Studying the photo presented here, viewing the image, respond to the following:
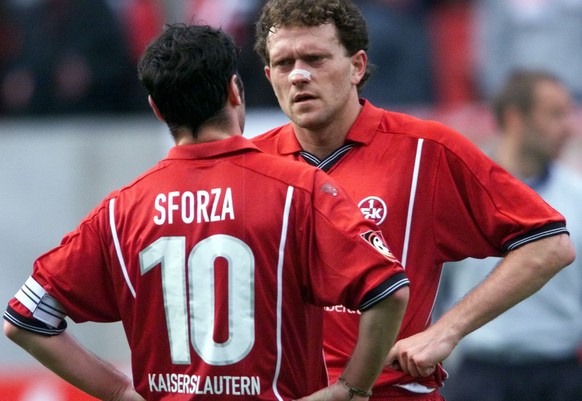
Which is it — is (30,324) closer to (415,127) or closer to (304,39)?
(304,39)

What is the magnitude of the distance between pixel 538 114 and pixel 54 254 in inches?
161

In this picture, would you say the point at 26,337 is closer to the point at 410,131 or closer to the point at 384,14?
the point at 410,131

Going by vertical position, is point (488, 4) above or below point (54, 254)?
above

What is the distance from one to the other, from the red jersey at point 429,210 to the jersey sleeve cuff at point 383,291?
2.60 ft

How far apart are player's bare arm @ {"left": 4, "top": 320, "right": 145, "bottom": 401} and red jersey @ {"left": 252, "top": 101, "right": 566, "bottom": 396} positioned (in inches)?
32.9

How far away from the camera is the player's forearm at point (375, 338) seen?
3.84 m

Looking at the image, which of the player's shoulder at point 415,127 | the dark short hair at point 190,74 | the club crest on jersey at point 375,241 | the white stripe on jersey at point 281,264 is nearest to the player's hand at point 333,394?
the white stripe on jersey at point 281,264

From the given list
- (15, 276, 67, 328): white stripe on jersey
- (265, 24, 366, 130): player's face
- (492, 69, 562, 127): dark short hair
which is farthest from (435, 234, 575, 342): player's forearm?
(492, 69, 562, 127): dark short hair

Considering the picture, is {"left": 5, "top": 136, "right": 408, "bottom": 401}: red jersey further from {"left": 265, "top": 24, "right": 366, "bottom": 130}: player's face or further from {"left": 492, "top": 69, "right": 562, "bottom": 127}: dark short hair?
{"left": 492, "top": 69, "right": 562, "bottom": 127}: dark short hair

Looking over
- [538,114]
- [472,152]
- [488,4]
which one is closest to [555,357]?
[538,114]

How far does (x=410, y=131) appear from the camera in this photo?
476cm

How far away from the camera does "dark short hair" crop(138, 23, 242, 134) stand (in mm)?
4008

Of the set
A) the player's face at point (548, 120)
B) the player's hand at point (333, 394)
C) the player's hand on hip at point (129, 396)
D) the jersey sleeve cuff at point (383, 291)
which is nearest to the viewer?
the jersey sleeve cuff at point (383, 291)

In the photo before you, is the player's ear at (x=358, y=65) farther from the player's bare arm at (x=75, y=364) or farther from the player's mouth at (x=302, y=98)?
the player's bare arm at (x=75, y=364)
